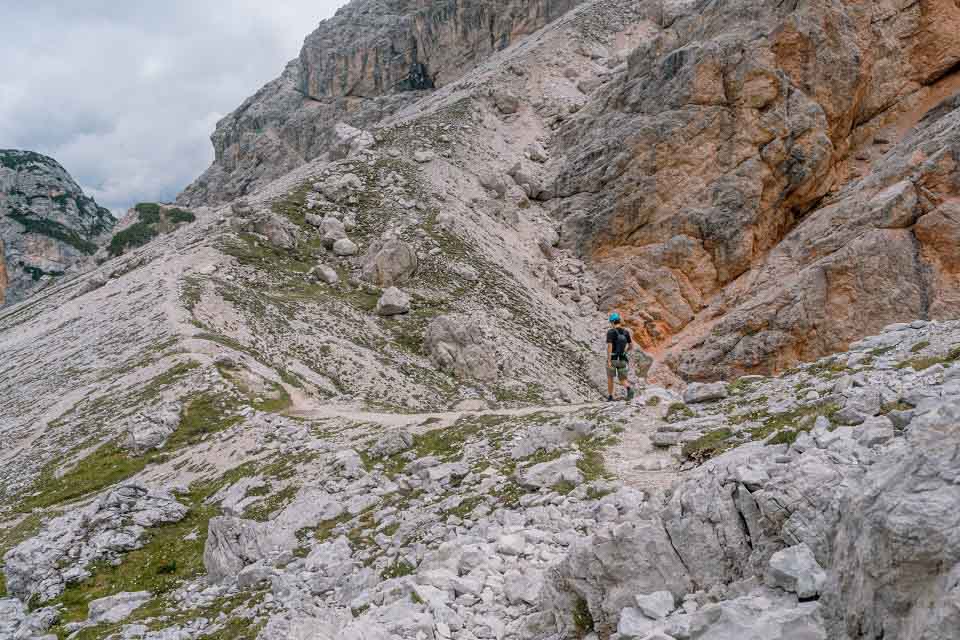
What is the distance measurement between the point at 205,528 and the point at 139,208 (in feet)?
436

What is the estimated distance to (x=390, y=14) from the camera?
11538 cm

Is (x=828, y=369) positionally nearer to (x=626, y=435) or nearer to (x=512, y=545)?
(x=626, y=435)

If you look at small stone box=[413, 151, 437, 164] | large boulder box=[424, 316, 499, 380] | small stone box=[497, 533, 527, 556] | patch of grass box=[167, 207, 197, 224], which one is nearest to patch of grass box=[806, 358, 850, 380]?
small stone box=[497, 533, 527, 556]

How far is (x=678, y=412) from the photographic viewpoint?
46.9ft

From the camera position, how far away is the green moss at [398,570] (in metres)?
10.1

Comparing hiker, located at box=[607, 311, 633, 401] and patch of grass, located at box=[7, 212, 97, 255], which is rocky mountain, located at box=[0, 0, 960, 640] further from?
patch of grass, located at box=[7, 212, 97, 255]

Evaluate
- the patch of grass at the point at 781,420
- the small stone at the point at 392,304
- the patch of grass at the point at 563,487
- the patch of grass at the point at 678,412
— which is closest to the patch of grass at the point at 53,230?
the small stone at the point at 392,304

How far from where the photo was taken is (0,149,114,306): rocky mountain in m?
134

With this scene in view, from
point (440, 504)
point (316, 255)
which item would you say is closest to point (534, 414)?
point (440, 504)

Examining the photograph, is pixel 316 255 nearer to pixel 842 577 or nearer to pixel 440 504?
pixel 440 504

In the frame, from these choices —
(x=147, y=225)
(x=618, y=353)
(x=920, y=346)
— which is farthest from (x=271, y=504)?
(x=147, y=225)

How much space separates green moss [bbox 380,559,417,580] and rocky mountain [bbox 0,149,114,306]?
480 ft

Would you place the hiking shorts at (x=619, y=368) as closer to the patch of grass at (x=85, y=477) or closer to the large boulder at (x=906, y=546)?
the large boulder at (x=906, y=546)

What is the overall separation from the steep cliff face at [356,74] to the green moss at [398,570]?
329ft
